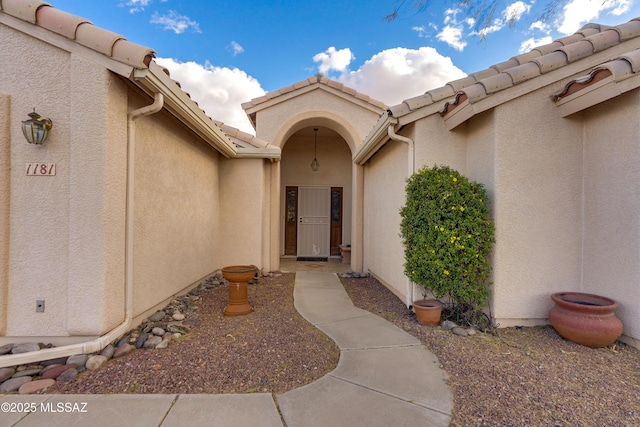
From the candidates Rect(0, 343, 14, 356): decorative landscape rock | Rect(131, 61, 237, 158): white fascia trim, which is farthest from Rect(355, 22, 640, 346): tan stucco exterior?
Rect(0, 343, 14, 356): decorative landscape rock

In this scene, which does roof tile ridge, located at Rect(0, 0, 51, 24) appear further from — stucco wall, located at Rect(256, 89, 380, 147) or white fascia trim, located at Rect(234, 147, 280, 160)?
stucco wall, located at Rect(256, 89, 380, 147)

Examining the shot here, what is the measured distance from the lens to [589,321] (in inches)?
132

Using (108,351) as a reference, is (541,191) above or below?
above

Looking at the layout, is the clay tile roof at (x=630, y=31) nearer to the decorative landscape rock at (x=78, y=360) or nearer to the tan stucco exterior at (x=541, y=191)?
the tan stucco exterior at (x=541, y=191)

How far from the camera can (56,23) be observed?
306cm

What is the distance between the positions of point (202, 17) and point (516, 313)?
9950 mm

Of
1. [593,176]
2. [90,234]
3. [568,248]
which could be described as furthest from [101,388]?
[593,176]

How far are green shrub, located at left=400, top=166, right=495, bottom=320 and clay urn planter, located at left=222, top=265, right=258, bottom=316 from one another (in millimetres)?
2703

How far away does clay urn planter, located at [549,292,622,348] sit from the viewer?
3.30 meters

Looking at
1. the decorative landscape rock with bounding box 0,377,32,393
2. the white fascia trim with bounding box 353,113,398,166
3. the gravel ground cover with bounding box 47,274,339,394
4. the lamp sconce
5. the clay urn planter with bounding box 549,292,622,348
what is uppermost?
the white fascia trim with bounding box 353,113,398,166

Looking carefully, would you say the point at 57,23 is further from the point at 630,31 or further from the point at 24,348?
the point at 630,31

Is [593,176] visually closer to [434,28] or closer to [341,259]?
[434,28]

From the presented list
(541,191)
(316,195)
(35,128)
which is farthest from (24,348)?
(316,195)

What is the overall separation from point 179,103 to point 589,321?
6.03m
